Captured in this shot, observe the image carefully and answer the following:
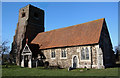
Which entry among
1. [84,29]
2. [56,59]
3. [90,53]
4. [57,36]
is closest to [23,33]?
[57,36]

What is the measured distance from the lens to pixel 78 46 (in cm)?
2320

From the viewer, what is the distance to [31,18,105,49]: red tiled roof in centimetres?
2292

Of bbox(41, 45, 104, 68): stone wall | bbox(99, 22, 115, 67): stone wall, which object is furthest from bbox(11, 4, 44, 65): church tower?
bbox(99, 22, 115, 67): stone wall

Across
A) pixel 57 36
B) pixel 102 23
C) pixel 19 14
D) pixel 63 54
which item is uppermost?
pixel 19 14

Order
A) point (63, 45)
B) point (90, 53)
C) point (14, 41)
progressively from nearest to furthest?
point (90, 53)
point (63, 45)
point (14, 41)

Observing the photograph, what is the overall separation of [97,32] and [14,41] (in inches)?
1072

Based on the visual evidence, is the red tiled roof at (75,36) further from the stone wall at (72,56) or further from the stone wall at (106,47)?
the stone wall at (106,47)

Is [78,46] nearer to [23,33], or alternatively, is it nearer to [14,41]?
[23,33]

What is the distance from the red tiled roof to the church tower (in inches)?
253

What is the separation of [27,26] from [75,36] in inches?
652

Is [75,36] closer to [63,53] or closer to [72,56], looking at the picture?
[63,53]

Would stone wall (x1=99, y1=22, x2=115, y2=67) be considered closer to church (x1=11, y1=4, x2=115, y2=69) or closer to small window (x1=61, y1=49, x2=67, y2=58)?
church (x1=11, y1=4, x2=115, y2=69)

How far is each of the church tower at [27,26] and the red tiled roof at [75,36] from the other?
6423mm

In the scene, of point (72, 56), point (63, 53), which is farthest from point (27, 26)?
point (72, 56)
